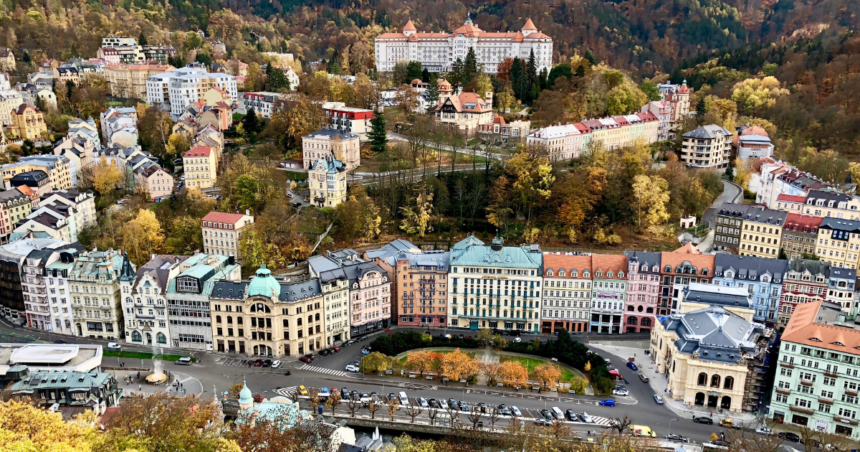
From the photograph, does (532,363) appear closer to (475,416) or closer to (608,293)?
(608,293)

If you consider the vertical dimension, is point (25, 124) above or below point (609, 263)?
above

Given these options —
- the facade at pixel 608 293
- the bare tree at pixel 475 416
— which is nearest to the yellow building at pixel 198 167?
the facade at pixel 608 293

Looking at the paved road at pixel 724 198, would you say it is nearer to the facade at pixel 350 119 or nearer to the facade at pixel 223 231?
the facade at pixel 350 119

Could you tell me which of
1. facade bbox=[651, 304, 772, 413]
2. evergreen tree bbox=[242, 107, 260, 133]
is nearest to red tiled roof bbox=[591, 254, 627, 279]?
facade bbox=[651, 304, 772, 413]

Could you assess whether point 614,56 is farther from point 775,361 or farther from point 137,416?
point 137,416

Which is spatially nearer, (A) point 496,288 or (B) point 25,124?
(A) point 496,288

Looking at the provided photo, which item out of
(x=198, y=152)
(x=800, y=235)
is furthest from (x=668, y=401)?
(x=198, y=152)
